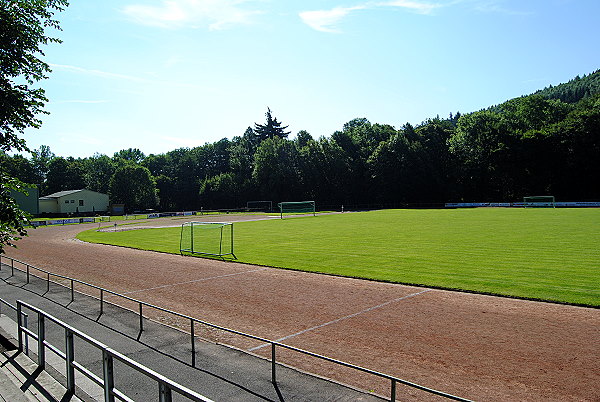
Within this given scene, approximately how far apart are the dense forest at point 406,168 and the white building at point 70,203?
5.02 metres

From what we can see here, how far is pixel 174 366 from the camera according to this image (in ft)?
30.0

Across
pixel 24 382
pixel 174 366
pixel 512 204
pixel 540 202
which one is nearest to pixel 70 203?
pixel 512 204

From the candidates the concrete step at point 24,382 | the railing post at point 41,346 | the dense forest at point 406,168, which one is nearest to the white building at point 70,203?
the dense forest at point 406,168

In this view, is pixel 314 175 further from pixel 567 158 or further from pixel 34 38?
pixel 34 38

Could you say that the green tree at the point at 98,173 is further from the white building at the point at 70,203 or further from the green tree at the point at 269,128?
the green tree at the point at 269,128

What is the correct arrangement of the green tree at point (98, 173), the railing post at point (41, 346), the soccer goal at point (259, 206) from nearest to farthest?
the railing post at point (41, 346)
the soccer goal at point (259, 206)
the green tree at point (98, 173)

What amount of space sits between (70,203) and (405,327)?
9593cm

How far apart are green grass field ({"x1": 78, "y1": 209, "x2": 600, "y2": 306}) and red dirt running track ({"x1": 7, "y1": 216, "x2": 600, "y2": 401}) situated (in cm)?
139

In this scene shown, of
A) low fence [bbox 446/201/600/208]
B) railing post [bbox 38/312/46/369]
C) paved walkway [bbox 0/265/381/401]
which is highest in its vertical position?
railing post [bbox 38/312/46/369]

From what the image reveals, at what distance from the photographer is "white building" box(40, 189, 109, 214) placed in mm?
90438

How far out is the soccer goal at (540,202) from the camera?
224ft

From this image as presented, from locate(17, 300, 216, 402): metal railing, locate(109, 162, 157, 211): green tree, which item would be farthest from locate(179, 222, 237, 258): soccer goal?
locate(109, 162, 157, 211): green tree

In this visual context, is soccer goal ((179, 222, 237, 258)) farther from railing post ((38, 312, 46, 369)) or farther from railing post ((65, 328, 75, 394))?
railing post ((65, 328, 75, 394))

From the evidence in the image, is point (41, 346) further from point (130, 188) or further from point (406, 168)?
point (130, 188)
